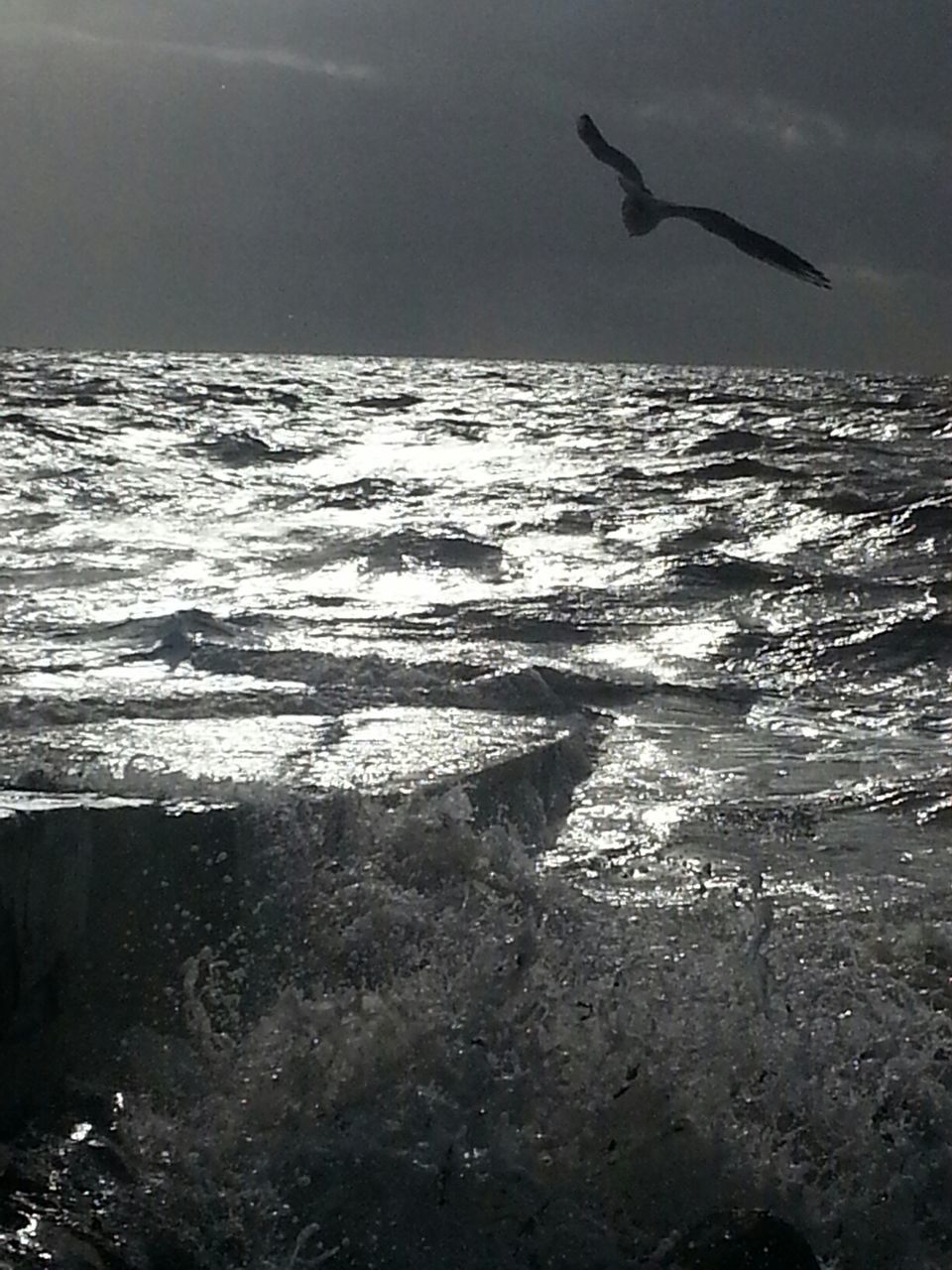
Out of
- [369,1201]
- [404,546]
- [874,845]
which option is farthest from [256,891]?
[404,546]

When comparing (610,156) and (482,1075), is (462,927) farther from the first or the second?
(610,156)

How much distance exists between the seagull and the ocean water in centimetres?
166

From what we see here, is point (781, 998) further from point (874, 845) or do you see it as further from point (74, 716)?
point (74, 716)

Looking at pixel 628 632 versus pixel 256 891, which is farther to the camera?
pixel 628 632

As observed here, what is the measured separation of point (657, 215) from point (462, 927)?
2.87m

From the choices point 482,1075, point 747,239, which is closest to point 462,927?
point 482,1075

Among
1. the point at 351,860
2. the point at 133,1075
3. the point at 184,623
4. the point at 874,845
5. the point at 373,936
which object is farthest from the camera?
Result: the point at 184,623

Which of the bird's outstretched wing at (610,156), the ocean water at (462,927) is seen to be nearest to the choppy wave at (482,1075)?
the ocean water at (462,927)

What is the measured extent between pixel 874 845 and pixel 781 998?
1146 mm

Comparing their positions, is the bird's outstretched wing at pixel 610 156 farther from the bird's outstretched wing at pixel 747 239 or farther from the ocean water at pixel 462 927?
the ocean water at pixel 462 927

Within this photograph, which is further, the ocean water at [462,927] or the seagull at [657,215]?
the seagull at [657,215]

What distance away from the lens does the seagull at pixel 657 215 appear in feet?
18.3

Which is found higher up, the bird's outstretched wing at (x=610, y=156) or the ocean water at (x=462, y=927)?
the bird's outstretched wing at (x=610, y=156)

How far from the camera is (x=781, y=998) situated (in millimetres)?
3754
